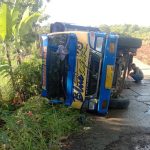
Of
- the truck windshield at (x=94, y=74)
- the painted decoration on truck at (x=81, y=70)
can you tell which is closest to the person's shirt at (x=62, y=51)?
the painted decoration on truck at (x=81, y=70)

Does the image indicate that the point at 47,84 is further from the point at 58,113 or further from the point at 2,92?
the point at 2,92

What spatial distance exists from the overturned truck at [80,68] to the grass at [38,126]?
420mm

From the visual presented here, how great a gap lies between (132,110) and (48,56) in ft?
8.63

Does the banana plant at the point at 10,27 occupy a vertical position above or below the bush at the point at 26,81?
above

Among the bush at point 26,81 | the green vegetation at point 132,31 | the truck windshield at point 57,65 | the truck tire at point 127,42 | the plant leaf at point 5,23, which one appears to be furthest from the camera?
the green vegetation at point 132,31

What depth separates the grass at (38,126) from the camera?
5.04 metres

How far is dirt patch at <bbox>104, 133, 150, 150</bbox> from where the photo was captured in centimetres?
549

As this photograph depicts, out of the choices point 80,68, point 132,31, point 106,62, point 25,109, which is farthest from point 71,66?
point 132,31

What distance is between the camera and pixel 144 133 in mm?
6207

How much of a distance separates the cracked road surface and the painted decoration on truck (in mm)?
622

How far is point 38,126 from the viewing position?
5527 mm

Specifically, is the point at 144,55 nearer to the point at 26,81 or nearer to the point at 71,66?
the point at 26,81

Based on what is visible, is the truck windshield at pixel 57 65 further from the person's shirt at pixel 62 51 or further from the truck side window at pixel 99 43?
the truck side window at pixel 99 43

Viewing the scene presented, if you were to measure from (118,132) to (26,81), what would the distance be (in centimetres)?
303
